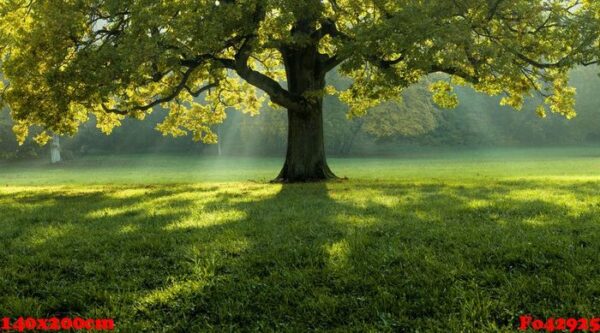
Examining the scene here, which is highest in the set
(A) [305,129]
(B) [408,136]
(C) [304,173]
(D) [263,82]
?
(D) [263,82]

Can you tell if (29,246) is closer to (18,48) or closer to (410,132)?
(18,48)

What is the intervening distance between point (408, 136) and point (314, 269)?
74839 millimetres

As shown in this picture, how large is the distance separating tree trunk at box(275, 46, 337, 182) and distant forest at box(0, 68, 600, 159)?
46.6 meters

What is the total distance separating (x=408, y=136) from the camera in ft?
259

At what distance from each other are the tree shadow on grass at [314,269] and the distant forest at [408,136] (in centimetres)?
5985

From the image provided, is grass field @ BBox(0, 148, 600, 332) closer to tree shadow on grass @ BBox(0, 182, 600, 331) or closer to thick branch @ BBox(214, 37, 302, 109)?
tree shadow on grass @ BBox(0, 182, 600, 331)

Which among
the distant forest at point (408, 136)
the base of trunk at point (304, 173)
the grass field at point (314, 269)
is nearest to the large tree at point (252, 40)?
the base of trunk at point (304, 173)

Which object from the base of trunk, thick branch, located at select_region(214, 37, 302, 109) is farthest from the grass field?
the base of trunk

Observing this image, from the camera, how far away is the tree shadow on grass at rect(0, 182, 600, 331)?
18.2 feet

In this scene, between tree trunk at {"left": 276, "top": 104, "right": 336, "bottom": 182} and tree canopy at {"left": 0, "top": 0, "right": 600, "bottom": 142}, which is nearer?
tree canopy at {"left": 0, "top": 0, "right": 600, "bottom": 142}

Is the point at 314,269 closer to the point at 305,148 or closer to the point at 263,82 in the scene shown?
the point at 263,82

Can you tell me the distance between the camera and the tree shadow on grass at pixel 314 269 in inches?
218

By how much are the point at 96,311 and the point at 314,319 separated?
8.79 feet

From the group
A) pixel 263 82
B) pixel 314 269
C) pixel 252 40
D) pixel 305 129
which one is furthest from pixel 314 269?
pixel 305 129
